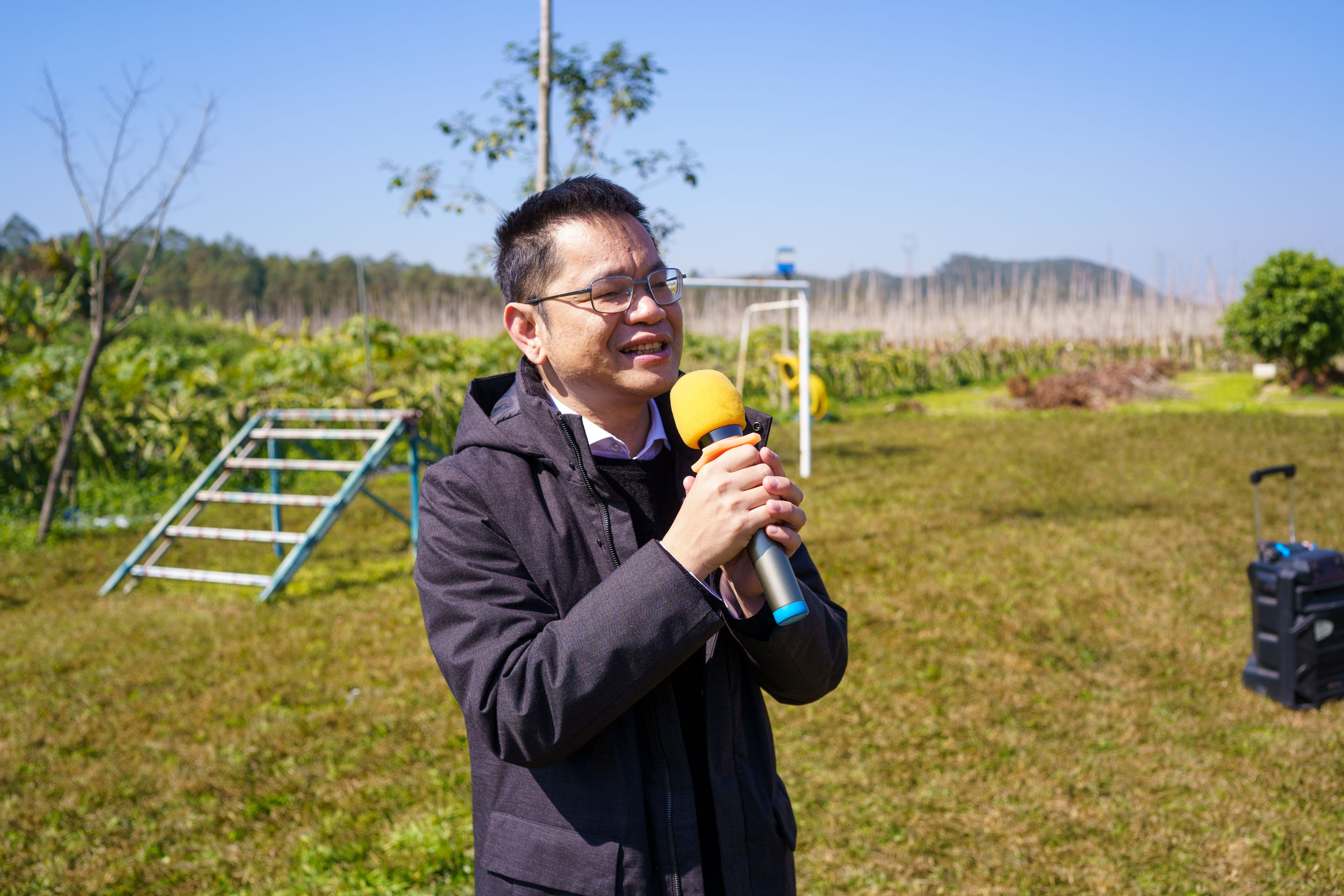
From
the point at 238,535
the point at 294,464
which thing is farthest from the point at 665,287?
the point at 238,535

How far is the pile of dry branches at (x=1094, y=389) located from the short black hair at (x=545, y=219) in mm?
17756

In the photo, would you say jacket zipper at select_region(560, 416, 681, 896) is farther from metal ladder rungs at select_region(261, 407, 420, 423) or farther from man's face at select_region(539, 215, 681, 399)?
metal ladder rungs at select_region(261, 407, 420, 423)

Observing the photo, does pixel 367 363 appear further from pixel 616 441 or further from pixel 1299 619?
pixel 616 441

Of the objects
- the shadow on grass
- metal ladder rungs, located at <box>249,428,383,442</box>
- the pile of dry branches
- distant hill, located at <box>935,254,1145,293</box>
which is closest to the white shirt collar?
metal ladder rungs, located at <box>249,428,383,442</box>

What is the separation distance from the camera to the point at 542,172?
6395mm

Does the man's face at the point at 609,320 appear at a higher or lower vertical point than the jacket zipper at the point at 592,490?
higher

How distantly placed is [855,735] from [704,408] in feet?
11.2

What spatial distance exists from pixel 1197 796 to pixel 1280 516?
5.87 meters

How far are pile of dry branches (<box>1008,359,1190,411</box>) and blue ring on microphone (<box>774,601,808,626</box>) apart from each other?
17.9 meters

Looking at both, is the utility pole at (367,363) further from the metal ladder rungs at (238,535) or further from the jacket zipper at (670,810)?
the jacket zipper at (670,810)

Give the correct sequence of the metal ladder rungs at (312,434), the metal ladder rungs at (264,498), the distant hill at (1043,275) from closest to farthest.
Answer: the metal ladder rungs at (312,434), the metal ladder rungs at (264,498), the distant hill at (1043,275)

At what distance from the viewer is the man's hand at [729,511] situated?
113cm

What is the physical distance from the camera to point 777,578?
3.76ft

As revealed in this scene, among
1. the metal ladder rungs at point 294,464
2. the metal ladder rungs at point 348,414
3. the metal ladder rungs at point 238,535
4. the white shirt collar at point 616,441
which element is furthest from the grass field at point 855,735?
the white shirt collar at point 616,441
